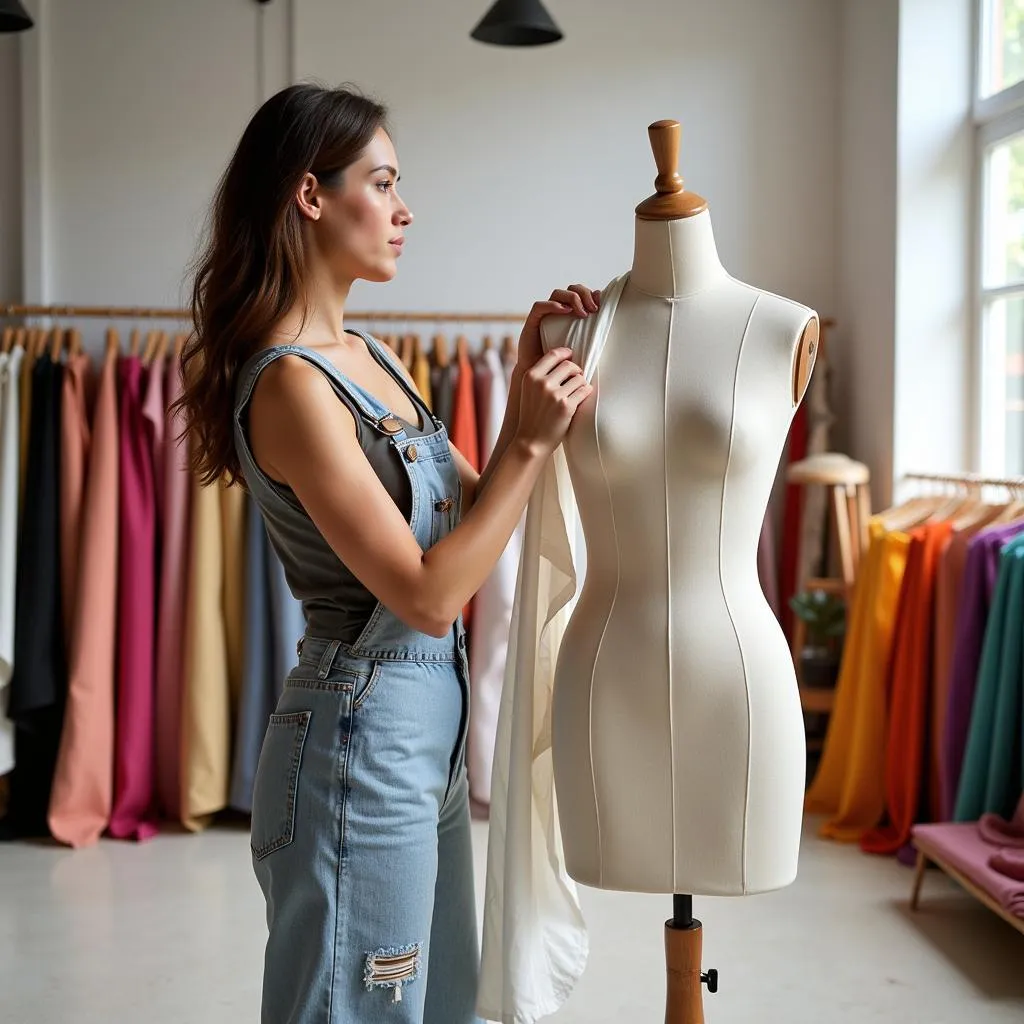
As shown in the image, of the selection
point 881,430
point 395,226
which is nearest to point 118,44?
point 881,430

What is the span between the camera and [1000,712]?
3232 millimetres

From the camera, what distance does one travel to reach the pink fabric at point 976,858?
9.29 feet

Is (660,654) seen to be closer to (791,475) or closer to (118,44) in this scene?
(791,475)

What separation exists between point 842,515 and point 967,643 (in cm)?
79

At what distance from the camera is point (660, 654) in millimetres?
1684

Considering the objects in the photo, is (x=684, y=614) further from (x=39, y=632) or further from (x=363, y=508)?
(x=39, y=632)

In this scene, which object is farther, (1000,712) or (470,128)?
(470,128)

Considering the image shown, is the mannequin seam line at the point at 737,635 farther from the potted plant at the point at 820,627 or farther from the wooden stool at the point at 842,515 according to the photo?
the potted plant at the point at 820,627

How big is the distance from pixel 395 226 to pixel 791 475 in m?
2.71

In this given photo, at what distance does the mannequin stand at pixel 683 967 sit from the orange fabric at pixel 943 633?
199 cm

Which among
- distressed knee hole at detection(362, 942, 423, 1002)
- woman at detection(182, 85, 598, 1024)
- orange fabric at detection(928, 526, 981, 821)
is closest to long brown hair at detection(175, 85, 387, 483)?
woman at detection(182, 85, 598, 1024)

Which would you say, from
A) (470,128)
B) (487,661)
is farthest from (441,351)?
(487,661)

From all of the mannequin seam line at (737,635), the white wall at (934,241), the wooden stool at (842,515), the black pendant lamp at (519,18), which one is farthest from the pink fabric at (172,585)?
the mannequin seam line at (737,635)

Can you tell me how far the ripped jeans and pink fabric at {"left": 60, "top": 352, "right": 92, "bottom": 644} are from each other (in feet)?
8.98
